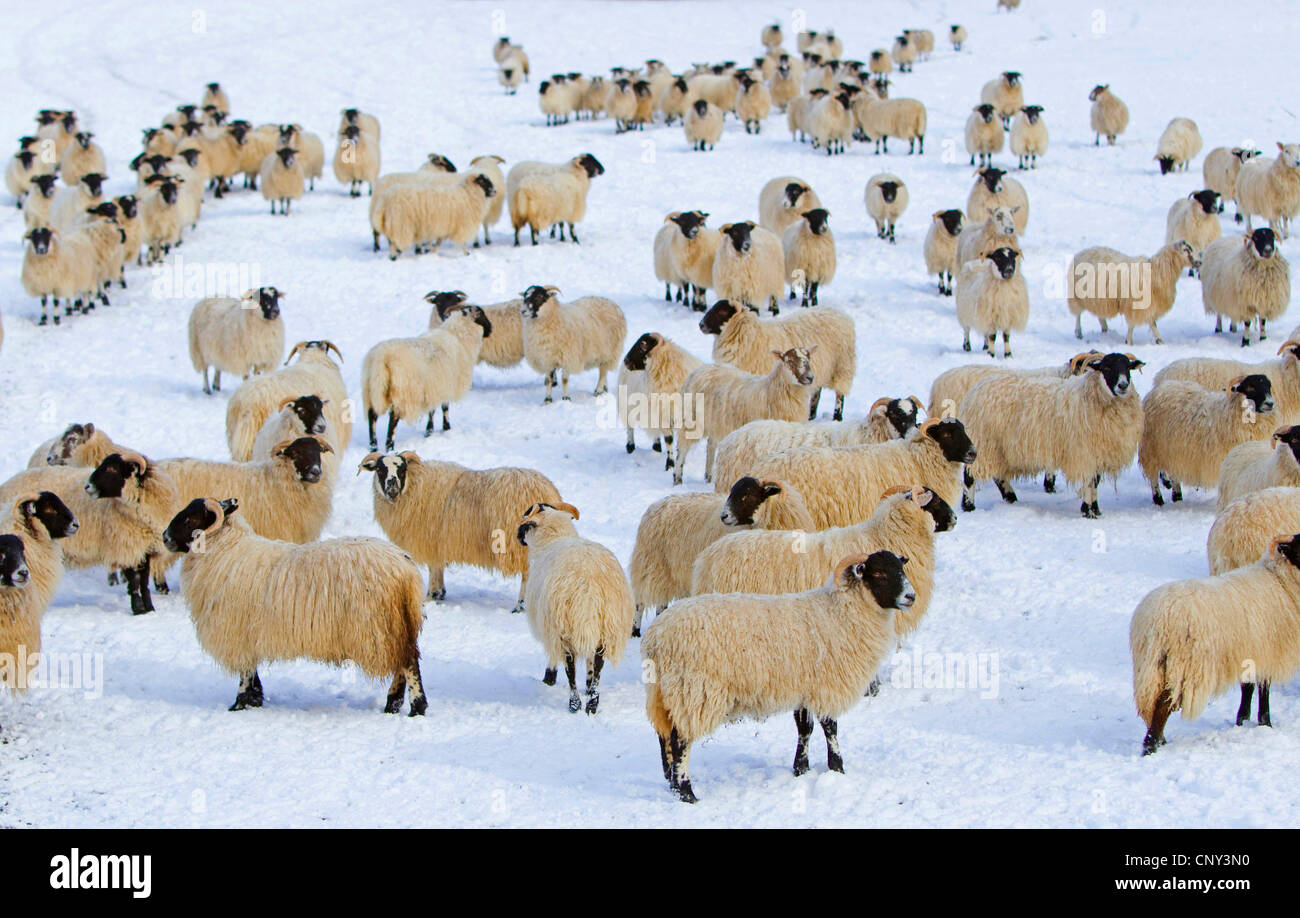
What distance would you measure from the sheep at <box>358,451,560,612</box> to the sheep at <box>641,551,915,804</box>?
344 centimetres

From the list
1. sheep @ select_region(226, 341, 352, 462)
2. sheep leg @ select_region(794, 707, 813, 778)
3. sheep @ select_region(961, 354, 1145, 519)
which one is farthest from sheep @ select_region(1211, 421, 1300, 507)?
sheep @ select_region(226, 341, 352, 462)

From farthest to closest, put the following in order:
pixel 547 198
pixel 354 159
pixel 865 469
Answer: pixel 354 159 < pixel 547 198 < pixel 865 469

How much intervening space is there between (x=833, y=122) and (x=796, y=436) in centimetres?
1937

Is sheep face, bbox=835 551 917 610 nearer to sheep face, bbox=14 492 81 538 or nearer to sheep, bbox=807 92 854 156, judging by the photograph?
sheep face, bbox=14 492 81 538

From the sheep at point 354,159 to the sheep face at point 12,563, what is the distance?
18760 millimetres

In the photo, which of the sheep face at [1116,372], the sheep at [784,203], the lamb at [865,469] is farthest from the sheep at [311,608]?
the sheep at [784,203]

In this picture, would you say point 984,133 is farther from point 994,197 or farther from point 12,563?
point 12,563

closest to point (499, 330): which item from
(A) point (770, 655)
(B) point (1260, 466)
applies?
(B) point (1260, 466)

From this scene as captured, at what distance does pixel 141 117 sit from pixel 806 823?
108 feet

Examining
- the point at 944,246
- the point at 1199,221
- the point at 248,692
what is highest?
the point at 1199,221

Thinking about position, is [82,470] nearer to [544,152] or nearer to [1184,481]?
[1184,481]

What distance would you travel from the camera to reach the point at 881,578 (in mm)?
7445

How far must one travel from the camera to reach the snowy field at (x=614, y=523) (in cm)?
717

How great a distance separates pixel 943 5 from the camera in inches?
2148
